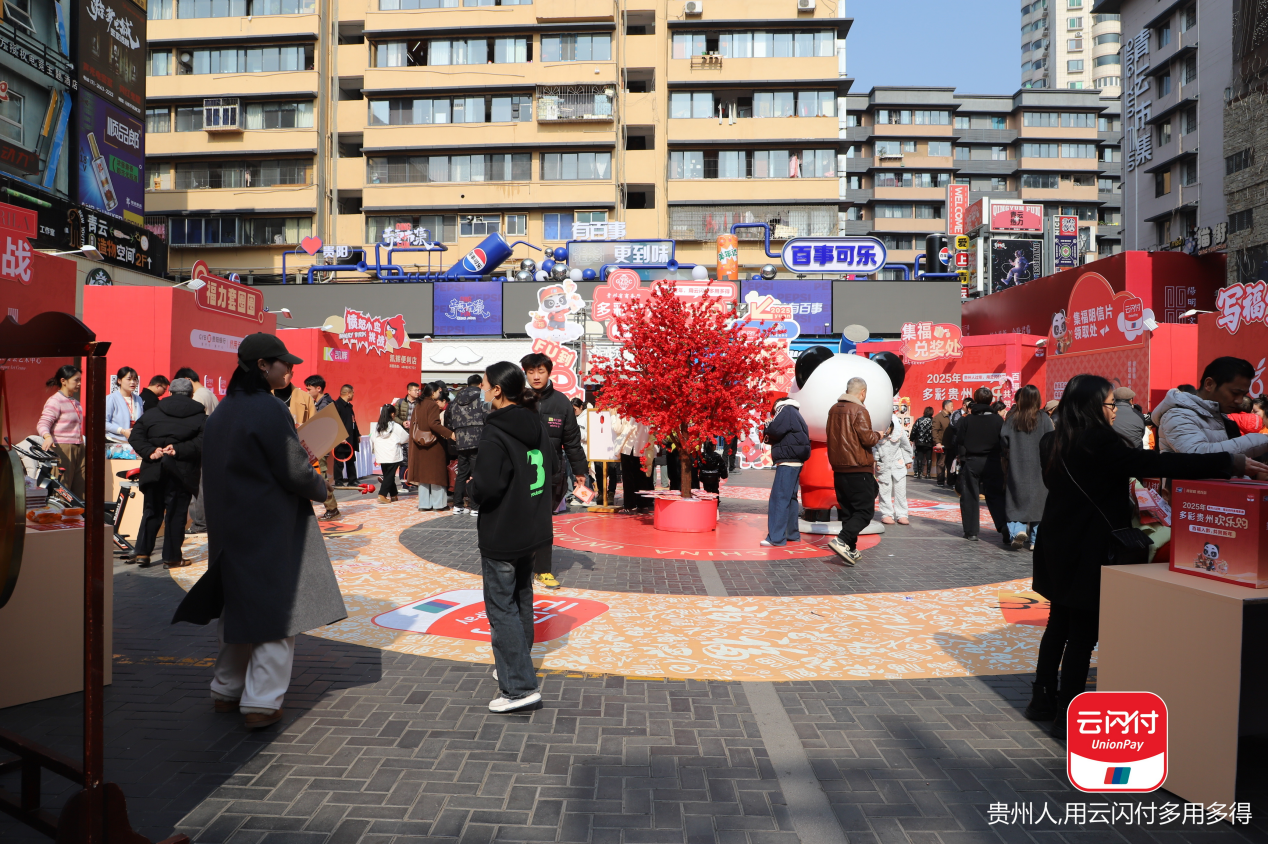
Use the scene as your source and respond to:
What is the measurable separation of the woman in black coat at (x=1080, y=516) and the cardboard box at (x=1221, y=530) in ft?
0.69

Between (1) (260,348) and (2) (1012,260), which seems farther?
(2) (1012,260)

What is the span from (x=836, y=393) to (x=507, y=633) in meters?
6.98

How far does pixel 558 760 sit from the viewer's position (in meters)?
3.51

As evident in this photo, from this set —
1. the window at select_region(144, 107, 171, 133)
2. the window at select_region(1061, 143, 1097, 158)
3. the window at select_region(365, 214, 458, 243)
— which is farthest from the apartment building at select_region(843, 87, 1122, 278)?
the window at select_region(144, 107, 171, 133)

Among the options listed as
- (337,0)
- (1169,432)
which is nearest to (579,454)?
(1169,432)

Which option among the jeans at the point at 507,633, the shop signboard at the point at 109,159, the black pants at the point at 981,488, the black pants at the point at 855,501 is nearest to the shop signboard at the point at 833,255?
the black pants at the point at 981,488

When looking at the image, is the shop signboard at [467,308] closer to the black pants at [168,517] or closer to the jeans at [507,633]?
the black pants at [168,517]

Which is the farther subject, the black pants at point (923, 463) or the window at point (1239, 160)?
the window at point (1239, 160)

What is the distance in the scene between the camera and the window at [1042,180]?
64.0 m

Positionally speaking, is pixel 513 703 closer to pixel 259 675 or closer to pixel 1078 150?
pixel 259 675

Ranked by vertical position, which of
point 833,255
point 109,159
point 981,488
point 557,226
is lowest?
point 981,488

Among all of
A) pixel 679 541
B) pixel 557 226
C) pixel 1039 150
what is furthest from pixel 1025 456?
pixel 1039 150

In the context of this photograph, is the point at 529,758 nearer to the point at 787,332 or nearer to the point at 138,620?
the point at 138,620

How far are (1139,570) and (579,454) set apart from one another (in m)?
4.82
